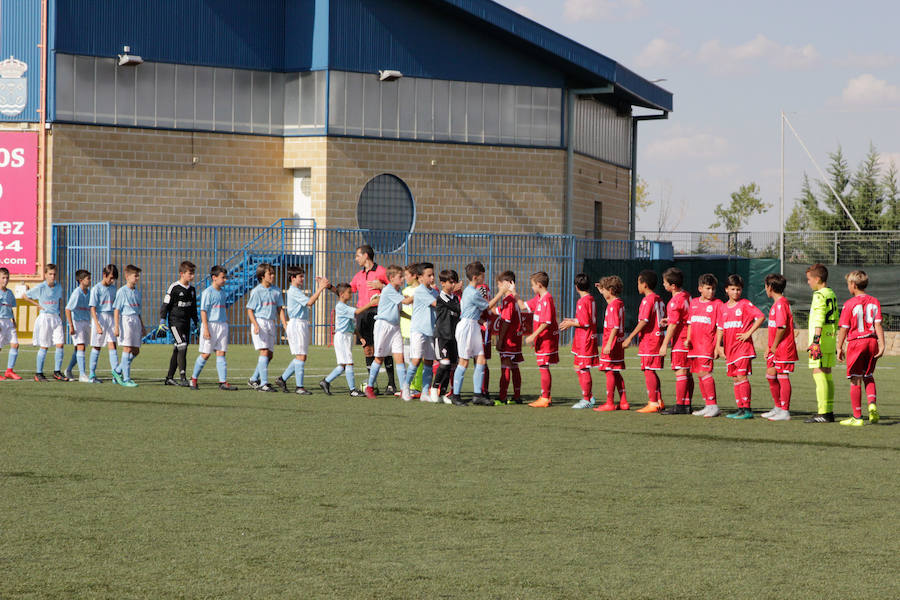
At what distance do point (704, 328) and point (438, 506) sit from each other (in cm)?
635

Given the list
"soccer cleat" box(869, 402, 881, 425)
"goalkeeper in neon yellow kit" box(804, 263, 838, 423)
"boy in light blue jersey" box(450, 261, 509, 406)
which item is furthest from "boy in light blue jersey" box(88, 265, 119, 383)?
"soccer cleat" box(869, 402, 881, 425)

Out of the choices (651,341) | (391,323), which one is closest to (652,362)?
(651,341)

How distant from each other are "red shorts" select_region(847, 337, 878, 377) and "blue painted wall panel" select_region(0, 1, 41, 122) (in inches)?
840

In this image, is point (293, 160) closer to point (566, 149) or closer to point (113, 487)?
point (566, 149)

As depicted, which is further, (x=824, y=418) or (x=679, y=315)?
(x=679, y=315)

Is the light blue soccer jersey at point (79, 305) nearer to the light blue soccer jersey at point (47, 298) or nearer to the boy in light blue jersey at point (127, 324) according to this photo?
the light blue soccer jersey at point (47, 298)

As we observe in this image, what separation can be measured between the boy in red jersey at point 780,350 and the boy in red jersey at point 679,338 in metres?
0.96

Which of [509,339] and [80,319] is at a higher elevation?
[80,319]

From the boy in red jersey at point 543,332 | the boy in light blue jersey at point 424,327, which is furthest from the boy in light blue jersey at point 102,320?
the boy in red jersey at point 543,332

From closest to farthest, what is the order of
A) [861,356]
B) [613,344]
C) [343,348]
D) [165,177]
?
[861,356] < [613,344] < [343,348] < [165,177]

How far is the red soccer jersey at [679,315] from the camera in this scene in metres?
13.9

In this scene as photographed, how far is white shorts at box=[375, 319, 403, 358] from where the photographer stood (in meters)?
15.1

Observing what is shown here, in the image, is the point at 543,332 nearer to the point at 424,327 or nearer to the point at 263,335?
the point at 424,327

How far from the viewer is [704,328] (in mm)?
13258
